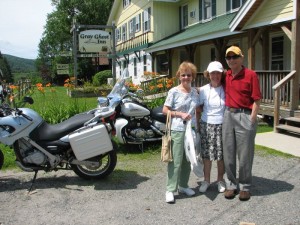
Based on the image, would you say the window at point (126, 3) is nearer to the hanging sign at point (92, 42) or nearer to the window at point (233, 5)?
the hanging sign at point (92, 42)

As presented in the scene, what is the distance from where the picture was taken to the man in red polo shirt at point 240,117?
4309 mm

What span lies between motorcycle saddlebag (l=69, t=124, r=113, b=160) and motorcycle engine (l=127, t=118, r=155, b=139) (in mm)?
1677

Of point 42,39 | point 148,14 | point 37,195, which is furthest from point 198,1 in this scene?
point 42,39

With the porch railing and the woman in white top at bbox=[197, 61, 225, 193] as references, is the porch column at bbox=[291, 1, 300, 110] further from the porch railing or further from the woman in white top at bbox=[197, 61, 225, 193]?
the woman in white top at bbox=[197, 61, 225, 193]

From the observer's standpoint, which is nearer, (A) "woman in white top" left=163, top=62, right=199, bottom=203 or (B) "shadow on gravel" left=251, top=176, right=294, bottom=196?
→ (A) "woman in white top" left=163, top=62, right=199, bottom=203

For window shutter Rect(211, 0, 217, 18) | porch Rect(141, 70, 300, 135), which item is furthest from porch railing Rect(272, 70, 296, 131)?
window shutter Rect(211, 0, 217, 18)

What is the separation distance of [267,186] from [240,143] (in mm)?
1011

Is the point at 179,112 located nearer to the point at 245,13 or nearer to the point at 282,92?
the point at 282,92

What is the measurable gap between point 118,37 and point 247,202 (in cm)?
3090

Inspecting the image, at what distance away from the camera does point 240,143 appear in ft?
14.5

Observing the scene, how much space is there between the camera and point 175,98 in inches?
176

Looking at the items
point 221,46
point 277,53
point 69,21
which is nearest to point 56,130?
point 277,53

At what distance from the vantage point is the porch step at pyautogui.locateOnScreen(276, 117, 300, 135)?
8431mm

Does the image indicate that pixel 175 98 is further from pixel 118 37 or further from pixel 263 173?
pixel 118 37
